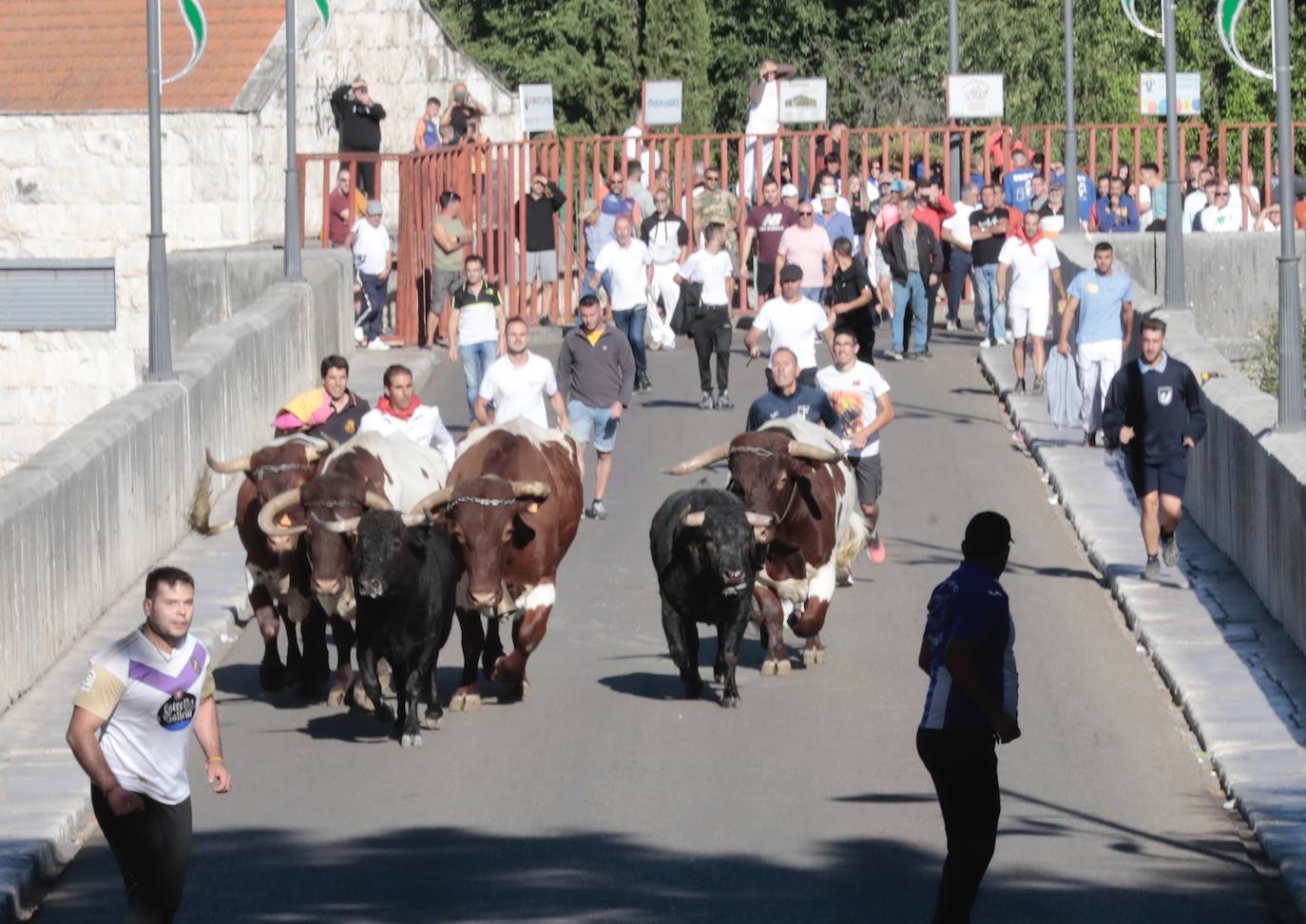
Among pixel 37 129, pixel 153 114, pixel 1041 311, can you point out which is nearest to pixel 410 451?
pixel 153 114

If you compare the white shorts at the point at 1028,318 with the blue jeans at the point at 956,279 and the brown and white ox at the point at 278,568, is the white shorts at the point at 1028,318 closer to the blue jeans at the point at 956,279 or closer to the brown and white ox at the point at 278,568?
the blue jeans at the point at 956,279

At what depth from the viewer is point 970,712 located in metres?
9.66

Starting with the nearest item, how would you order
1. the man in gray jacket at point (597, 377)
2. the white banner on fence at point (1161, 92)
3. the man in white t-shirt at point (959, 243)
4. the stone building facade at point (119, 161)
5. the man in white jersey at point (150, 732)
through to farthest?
the man in white jersey at point (150, 732) < the man in gray jacket at point (597, 377) < the man in white t-shirt at point (959, 243) < the stone building facade at point (119, 161) < the white banner on fence at point (1161, 92)

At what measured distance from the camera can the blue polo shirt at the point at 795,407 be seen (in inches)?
643

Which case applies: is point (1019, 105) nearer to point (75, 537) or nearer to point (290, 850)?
point (75, 537)

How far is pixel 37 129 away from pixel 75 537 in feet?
71.8

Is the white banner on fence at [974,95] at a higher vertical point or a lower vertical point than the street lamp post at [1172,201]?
higher

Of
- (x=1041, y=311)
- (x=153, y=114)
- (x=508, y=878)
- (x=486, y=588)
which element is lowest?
(x=508, y=878)

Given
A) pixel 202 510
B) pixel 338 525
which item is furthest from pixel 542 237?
pixel 338 525

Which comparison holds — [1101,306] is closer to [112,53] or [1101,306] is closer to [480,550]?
[480,550]

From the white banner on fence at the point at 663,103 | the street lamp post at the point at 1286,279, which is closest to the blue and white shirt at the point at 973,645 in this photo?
the street lamp post at the point at 1286,279

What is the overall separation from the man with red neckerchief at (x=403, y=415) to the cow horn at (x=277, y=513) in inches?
77.4

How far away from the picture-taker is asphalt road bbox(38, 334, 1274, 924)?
10.7 m

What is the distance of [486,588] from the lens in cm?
1391
